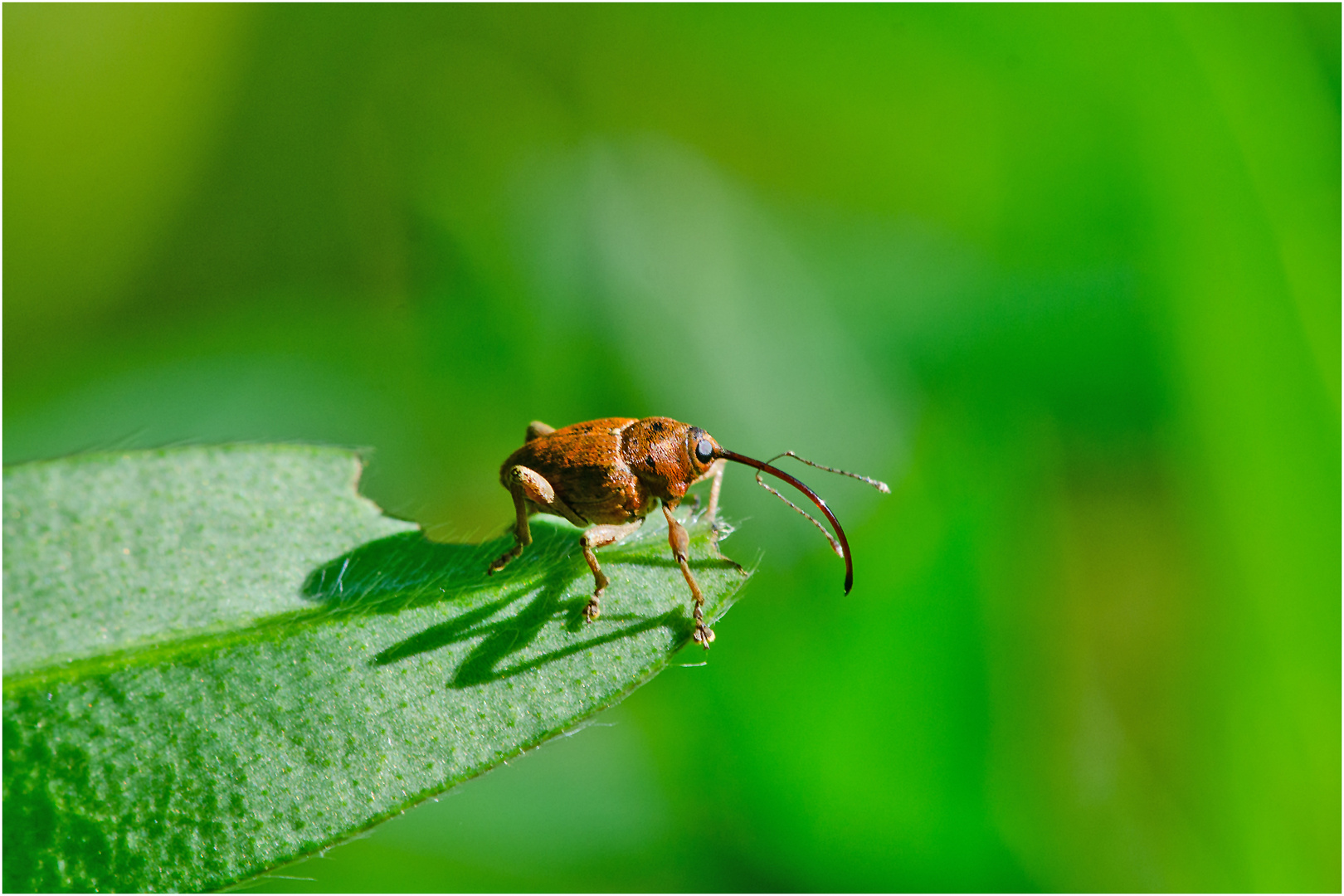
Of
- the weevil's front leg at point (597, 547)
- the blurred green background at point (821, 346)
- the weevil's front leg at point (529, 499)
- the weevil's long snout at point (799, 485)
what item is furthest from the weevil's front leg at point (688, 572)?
the blurred green background at point (821, 346)

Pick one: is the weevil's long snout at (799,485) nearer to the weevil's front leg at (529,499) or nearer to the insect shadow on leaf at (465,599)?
the weevil's front leg at (529,499)

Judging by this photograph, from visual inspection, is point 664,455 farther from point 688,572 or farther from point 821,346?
point 821,346

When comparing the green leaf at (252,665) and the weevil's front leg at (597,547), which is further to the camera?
the weevil's front leg at (597,547)

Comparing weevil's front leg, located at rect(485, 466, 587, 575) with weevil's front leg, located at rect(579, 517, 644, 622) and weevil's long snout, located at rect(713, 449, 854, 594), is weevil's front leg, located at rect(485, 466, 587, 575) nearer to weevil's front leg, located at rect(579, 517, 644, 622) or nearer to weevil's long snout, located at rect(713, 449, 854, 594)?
weevil's front leg, located at rect(579, 517, 644, 622)

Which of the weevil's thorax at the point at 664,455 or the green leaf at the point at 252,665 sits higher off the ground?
the weevil's thorax at the point at 664,455

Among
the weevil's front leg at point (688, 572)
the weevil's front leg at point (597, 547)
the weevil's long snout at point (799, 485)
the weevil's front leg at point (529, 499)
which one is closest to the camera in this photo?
the weevil's front leg at point (688, 572)

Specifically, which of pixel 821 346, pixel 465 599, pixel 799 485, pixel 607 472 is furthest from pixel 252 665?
pixel 821 346
